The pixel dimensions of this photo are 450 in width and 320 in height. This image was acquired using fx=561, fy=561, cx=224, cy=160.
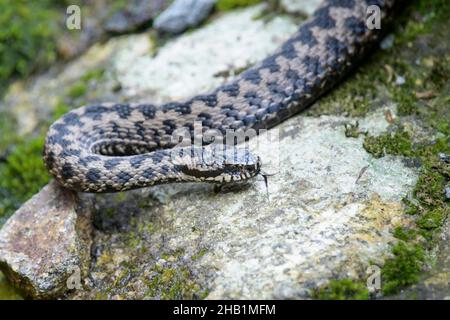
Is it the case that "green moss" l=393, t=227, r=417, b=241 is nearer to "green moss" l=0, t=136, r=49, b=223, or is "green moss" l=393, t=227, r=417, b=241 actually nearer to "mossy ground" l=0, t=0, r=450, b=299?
"mossy ground" l=0, t=0, r=450, b=299

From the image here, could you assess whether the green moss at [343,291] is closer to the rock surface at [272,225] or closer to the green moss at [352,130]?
the rock surface at [272,225]

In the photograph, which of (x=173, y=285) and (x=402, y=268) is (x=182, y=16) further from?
(x=402, y=268)

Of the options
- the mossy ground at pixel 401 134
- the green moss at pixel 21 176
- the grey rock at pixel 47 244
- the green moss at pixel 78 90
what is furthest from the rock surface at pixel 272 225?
the green moss at pixel 78 90

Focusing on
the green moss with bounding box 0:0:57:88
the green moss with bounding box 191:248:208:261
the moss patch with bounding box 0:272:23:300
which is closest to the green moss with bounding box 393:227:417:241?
the green moss with bounding box 191:248:208:261

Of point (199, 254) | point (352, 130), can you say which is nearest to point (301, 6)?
point (352, 130)

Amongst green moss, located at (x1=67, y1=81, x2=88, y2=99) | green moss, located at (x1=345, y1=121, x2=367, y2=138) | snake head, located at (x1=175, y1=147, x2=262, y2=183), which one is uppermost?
green moss, located at (x1=67, y1=81, x2=88, y2=99)
